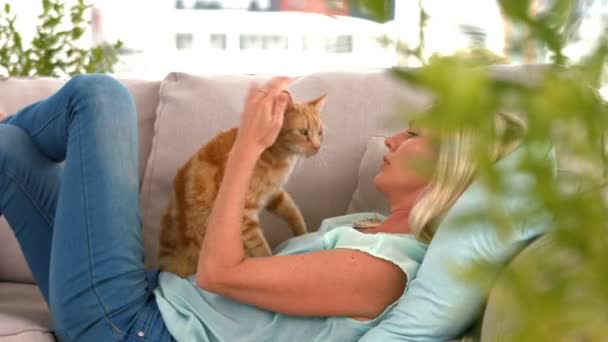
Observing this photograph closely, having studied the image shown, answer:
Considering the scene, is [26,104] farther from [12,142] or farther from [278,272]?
[278,272]

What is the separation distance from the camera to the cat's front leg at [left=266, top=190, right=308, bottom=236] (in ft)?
5.99

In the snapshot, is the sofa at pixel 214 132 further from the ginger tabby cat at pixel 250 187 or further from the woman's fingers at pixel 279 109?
the woman's fingers at pixel 279 109

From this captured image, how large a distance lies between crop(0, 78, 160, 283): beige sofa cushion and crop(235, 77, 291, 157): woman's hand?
0.66m

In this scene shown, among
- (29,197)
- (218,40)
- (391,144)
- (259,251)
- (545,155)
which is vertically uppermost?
(545,155)

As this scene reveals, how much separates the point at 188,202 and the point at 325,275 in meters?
0.50

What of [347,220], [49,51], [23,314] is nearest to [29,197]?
[23,314]

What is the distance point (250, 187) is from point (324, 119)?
324mm

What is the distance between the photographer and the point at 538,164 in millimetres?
151

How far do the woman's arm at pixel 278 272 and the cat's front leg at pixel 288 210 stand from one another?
0.33 metres

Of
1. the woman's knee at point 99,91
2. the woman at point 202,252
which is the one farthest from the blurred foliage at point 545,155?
the woman's knee at point 99,91

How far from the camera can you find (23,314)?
1765 mm

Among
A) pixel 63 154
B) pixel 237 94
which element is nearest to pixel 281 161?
pixel 237 94

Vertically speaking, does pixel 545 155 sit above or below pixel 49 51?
above

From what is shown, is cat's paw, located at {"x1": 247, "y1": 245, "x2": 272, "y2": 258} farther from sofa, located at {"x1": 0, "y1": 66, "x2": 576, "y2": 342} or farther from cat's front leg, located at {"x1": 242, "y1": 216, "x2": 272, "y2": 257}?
sofa, located at {"x1": 0, "y1": 66, "x2": 576, "y2": 342}
